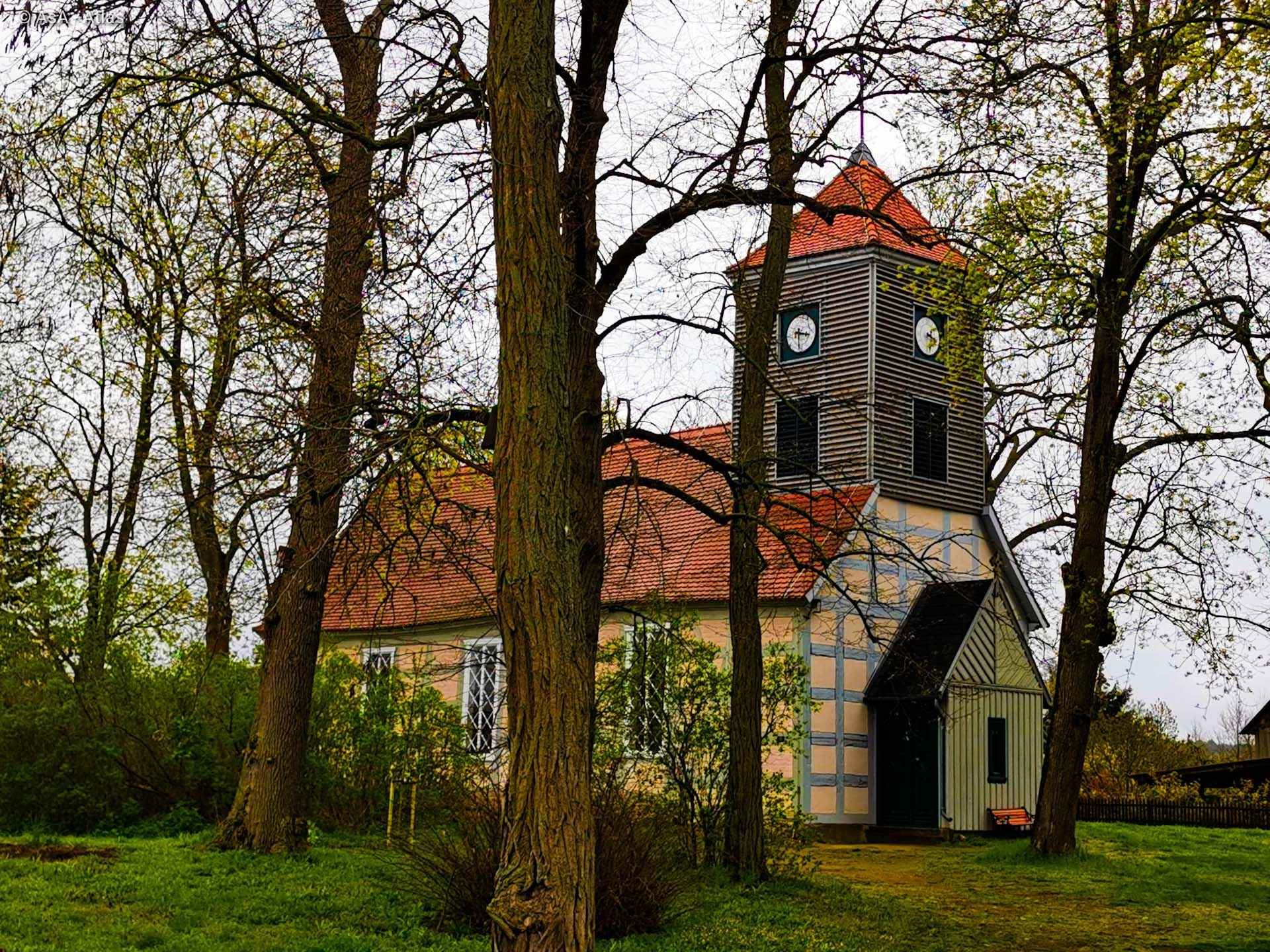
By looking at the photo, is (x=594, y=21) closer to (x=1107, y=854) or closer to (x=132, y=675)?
(x=132, y=675)

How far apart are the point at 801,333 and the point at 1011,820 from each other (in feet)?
31.3

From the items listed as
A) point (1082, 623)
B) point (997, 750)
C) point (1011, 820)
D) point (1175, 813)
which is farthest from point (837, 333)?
point (1175, 813)

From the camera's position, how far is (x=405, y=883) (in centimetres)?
1125

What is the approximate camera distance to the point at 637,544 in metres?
14.6

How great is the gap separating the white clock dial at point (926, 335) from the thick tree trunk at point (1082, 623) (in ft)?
21.3

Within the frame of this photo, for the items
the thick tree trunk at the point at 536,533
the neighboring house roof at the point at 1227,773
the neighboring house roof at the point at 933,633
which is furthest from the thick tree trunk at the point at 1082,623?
Answer: the neighboring house roof at the point at 1227,773

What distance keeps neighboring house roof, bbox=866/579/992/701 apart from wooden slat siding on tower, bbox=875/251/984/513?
188cm

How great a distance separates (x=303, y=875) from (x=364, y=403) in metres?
4.80

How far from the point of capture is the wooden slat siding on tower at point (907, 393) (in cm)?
2427

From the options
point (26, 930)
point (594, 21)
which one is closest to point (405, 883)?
point (26, 930)

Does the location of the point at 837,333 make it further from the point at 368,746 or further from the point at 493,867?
the point at 493,867

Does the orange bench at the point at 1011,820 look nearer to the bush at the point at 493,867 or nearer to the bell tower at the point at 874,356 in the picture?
the bell tower at the point at 874,356

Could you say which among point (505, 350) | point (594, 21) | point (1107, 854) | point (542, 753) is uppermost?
point (594, 21)

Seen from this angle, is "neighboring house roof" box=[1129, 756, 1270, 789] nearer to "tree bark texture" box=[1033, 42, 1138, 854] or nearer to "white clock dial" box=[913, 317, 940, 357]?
"white clock dial" box=[913, 317, 940, 357]
